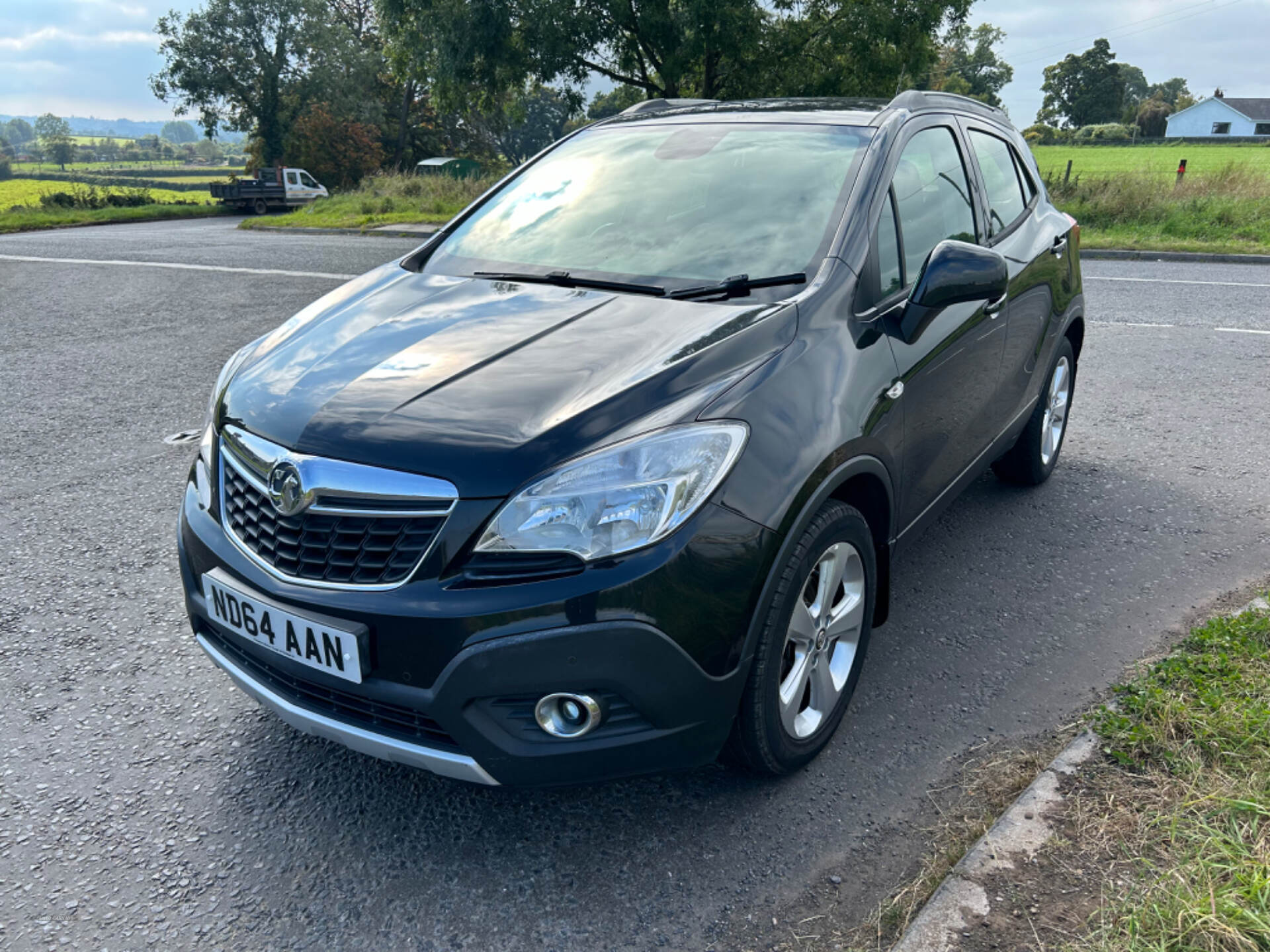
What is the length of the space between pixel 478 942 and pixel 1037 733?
64.4 inches

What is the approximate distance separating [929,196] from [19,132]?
640 ft

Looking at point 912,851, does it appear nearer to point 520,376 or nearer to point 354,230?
point 520,376

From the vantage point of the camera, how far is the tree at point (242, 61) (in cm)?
4534

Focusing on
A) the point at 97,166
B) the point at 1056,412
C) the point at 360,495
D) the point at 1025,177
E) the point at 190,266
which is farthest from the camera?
the point at 97,166

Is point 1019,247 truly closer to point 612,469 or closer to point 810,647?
point 810,647

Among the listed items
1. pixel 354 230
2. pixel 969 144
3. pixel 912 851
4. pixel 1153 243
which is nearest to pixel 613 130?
pixel 969 144

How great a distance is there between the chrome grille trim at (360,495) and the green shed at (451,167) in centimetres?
4086

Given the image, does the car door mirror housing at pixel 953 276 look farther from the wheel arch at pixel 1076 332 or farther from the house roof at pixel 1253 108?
the house roof at pixel 1253 108

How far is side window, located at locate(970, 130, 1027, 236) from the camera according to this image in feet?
12.5

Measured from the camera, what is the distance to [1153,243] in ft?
46.0

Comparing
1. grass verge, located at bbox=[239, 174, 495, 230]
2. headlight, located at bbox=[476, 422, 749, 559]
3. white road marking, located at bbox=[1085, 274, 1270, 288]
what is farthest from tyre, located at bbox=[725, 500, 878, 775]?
grass verge, located at bbox=[239, 174, 495, 230]

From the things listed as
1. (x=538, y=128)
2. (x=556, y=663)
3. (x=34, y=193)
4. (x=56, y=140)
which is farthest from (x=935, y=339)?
(x=56, y=140)

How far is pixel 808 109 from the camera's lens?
139 inches

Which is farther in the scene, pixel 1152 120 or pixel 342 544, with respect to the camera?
pixel 1152 120
